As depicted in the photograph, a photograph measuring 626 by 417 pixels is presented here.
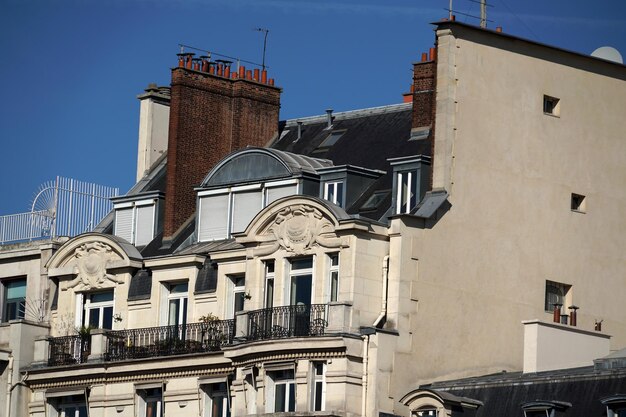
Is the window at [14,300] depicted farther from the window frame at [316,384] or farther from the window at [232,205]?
the window frame at [316,384]

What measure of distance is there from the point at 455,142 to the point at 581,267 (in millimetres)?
4881

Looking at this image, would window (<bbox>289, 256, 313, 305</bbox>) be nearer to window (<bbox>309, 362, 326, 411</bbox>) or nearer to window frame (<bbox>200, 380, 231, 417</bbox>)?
window (<bbox>309, 362, 326, 411</bbox>)

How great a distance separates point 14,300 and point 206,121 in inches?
292

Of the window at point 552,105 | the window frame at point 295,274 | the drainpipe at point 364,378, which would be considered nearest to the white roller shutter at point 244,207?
the window frame at point 295,274

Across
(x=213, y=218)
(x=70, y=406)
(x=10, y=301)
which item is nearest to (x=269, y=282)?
(x=213, y=218)

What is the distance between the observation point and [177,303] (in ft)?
201

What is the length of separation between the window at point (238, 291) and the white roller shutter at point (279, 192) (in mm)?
2156

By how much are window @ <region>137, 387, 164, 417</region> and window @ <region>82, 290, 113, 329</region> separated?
9.07ft

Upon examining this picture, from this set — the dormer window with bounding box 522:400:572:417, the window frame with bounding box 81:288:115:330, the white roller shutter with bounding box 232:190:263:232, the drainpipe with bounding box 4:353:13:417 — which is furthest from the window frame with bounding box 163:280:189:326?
the dormer window with bounding box 522:400:572:417

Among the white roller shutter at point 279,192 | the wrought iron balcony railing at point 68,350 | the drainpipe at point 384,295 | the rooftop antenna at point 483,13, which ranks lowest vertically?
the wrought iron balcony railing at point 68,350

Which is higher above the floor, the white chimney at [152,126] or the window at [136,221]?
the white chimney at [152,126]

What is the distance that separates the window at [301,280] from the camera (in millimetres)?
56719

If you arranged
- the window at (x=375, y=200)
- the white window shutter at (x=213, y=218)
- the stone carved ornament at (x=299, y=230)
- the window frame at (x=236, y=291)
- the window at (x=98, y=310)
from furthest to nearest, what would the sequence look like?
the window at (x=98, y=310) < the white window shutter at (x=213, y=218) < the window frame at (x=236, y=291) < the window at (x=375, y=200) < the stone carved ornament at (x=299, y=230)

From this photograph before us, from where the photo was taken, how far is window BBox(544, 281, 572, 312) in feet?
191
